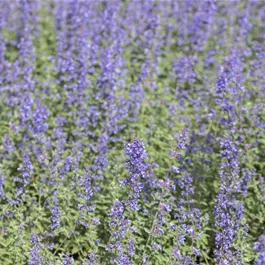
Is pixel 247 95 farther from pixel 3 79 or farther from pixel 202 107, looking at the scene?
pixel 3 79

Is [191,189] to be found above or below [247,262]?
above

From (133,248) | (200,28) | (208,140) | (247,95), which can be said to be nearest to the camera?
(133,248)

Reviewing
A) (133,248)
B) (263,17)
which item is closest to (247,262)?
(133,248)

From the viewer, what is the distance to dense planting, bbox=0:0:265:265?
579 cm

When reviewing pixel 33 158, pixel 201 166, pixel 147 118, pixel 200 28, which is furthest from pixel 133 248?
pixel 200 28

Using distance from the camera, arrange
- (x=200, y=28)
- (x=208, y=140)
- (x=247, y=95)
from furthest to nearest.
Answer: (x=200, y=28) < (x=247, y=95) < (x=208, y=140)

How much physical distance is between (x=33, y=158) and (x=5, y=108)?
990mm

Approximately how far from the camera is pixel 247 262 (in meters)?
6.03

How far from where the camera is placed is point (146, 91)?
858 centimetres

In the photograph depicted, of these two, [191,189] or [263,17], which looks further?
[263,17]

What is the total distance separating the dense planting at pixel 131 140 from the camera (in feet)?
19.0

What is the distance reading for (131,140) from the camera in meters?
5.77

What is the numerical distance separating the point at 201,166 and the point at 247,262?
123cm

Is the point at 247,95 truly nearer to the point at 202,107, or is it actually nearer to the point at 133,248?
the point at 202,107
